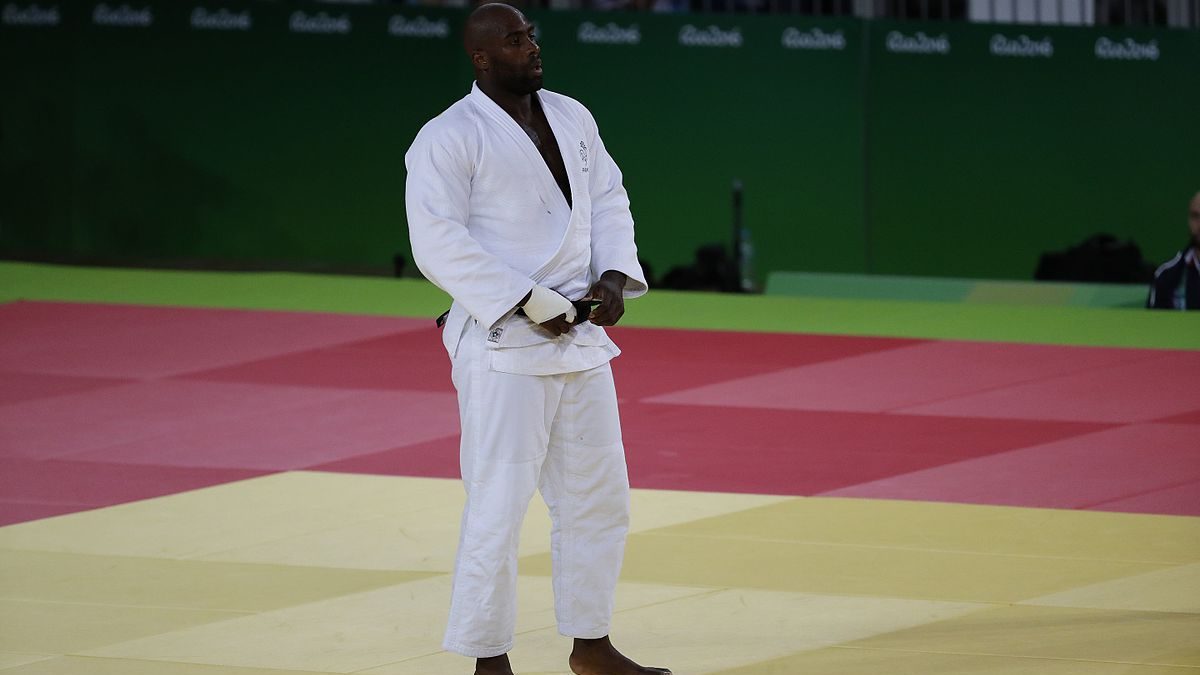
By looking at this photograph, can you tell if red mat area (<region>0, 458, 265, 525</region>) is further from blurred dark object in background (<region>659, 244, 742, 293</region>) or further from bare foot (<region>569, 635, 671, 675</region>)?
blurred dark object in background (<region>659, 244, 742, 293</region>)

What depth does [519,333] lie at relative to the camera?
577 centimetres

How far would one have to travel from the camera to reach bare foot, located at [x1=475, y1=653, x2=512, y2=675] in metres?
5.85

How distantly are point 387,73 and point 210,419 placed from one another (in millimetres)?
7174

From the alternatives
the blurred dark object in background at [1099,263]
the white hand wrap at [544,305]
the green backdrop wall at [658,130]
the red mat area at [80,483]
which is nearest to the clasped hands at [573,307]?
the white hand wrap at [544,305]

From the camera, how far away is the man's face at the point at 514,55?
19.1ft

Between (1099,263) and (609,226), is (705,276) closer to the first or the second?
(1099,263)

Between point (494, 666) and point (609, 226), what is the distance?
136cm

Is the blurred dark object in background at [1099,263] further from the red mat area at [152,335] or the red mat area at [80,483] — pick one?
the red mat area at [80,483]

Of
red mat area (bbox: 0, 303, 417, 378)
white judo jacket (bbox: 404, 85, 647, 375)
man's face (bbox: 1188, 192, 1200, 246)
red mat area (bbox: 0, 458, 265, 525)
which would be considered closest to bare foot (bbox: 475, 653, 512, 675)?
white judo jacket (bbox: 404, 85, 647, 375)

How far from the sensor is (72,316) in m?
13.5

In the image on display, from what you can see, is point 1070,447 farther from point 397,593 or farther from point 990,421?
point 397,593

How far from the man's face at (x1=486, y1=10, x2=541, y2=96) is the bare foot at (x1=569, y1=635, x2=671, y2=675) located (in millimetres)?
1634

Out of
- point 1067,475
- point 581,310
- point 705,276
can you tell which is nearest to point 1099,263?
point 705,276

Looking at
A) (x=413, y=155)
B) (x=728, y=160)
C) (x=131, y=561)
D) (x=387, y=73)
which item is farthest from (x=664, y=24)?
(x=413, y=155)
